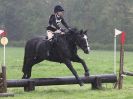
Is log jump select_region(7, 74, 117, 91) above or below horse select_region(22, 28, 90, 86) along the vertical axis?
below

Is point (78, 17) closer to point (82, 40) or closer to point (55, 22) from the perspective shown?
point (55, 22)

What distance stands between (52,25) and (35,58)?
4.75ft

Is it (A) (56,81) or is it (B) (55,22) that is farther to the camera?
(B) (55,22)

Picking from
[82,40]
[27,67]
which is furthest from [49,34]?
[27,67]

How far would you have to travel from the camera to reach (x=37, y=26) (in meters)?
89.1

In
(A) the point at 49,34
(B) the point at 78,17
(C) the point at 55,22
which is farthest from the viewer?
(B) the point at 78,17

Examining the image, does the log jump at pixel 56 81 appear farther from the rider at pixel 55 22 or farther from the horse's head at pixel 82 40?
the rider at pixel 55 22

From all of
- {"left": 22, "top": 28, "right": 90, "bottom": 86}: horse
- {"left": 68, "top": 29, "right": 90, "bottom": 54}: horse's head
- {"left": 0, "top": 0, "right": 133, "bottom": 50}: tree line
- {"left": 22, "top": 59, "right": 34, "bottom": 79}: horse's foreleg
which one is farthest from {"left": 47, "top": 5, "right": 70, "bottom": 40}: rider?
{"left": 0, "top": 0, "right": 133, "bottom": 50}: tree line

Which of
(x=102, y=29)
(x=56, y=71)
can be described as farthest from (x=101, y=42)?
(x=56, y=71)

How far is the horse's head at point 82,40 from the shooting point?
555 inches

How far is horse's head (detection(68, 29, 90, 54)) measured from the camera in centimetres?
1410

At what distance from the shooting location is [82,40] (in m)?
14.2

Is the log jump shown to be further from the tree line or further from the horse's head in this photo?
the tree line

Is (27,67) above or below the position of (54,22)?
below
